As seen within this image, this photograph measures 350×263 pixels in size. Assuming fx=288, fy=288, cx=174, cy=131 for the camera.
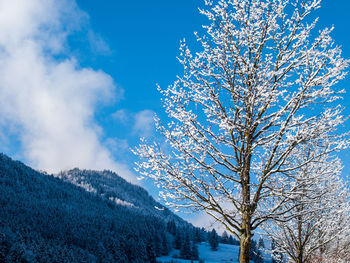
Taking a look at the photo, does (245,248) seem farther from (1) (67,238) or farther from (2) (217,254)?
(2) (217,254)

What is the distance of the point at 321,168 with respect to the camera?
30.6 feet

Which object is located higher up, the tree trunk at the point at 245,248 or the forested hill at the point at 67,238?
the tree trunk at the point at 245,248

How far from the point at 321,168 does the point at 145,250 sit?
286 feet

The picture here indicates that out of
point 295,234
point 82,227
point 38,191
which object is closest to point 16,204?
point 82,227

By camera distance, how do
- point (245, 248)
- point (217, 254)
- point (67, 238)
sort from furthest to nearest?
point (217, 254), point (67, 238), point (245, 248)

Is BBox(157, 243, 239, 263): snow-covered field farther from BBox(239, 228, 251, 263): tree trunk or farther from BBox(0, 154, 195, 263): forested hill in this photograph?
BBox(239, 228, 251, 263): tree trunk

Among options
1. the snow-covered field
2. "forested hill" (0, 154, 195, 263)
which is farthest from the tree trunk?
the snow-covered field

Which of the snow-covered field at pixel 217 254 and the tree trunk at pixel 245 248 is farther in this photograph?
the snow-covered field at pixel 217 254

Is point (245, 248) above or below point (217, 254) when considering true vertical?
above

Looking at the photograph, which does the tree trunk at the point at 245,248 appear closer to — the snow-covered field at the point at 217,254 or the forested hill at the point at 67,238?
the forested hill at the point at 67,238

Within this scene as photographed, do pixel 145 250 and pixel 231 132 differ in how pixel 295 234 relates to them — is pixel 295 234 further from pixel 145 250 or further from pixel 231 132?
pixel 145 250

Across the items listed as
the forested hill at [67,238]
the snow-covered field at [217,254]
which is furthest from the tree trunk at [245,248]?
the snow-covered field at [217,254]

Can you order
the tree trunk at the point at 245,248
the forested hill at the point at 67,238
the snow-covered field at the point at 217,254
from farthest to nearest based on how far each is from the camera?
1. the snow-covered field at the point at 217,254
2. the forested hill at the point at 67,238
3. the tree trunk at the point at 245,248

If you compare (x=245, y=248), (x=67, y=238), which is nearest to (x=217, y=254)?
(x=67, y=238)
